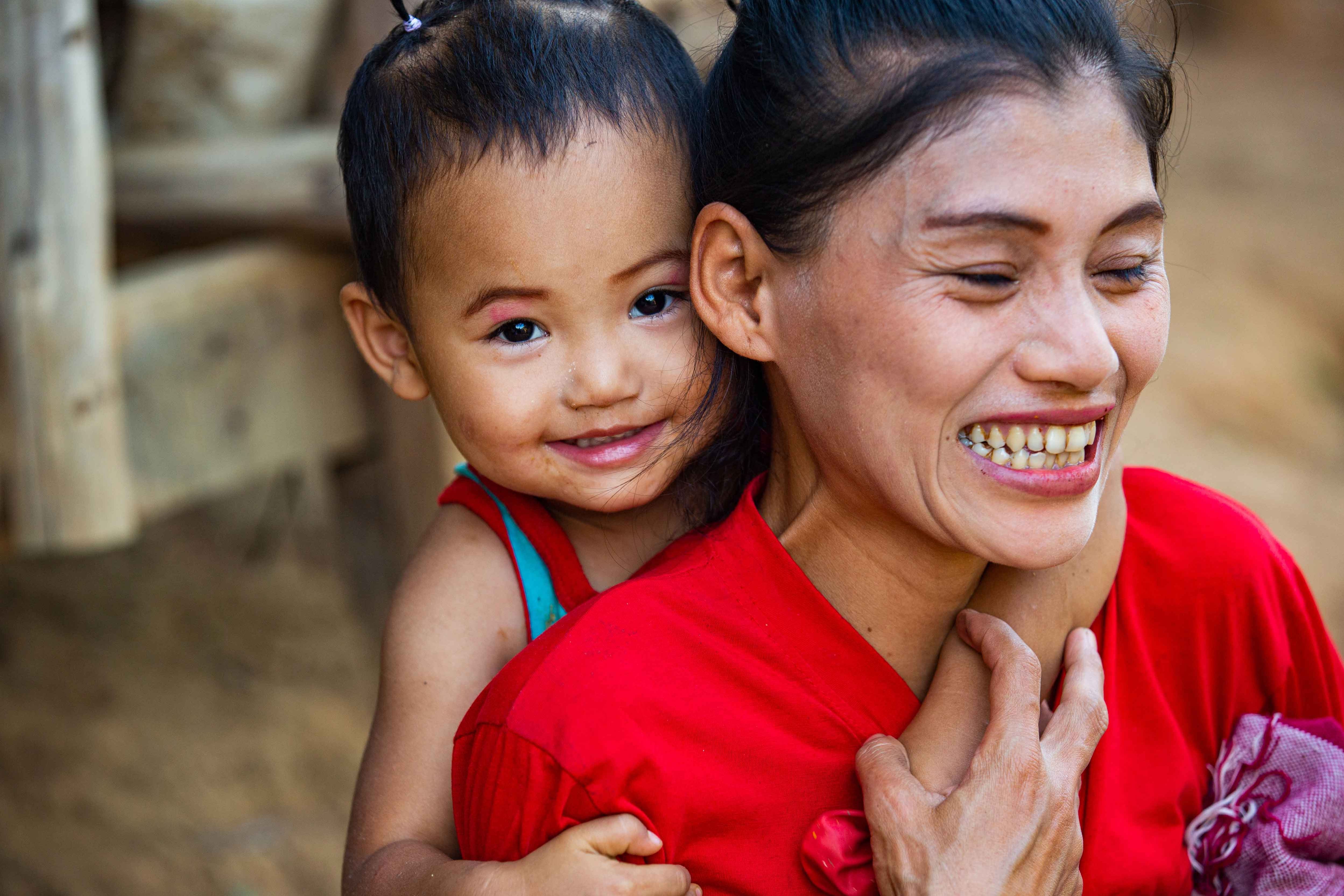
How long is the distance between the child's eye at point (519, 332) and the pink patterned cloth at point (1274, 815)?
1.16 meters

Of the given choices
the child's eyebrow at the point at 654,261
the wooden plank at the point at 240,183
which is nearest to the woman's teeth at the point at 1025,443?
the child's eyebrow at the point at 654,261

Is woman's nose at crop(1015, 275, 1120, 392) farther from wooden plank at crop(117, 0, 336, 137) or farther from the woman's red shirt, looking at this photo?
wooden plank at crop(117, 0, 336, 137)

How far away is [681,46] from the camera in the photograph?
6.11 ft

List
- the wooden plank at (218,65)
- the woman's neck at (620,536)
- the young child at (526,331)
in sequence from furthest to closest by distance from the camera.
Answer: the wooden plank at (218,65)
the woman's neck at (620,536)
the young child at (526,331)

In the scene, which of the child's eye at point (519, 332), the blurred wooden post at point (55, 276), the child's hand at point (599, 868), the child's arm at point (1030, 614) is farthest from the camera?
Result: the blurred wooden post at point (55, 276)

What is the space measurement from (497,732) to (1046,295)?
816mm

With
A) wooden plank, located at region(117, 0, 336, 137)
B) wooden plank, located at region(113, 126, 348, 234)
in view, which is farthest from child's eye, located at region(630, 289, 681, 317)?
wooden plank, located at region(117, 0, 336, 137)

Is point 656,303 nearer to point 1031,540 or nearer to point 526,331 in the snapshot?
point 526,331

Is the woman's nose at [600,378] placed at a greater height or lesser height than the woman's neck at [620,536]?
greater

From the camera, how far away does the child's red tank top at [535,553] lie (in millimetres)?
1875

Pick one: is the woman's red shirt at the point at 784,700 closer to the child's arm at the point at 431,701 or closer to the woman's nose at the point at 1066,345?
the child's arm at the point at 431,701

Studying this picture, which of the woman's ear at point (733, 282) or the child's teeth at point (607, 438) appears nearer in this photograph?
the woman's ear at point (733, 282)

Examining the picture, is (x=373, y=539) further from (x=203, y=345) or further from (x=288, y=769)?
(x=203, y=345)

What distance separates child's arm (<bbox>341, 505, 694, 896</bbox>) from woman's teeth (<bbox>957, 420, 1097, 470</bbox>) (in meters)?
0.75
